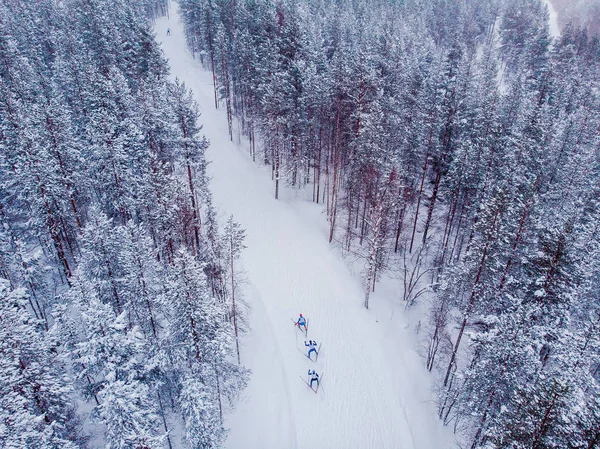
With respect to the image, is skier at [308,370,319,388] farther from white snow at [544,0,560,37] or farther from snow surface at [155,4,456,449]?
white snow at [544,0,560,37]

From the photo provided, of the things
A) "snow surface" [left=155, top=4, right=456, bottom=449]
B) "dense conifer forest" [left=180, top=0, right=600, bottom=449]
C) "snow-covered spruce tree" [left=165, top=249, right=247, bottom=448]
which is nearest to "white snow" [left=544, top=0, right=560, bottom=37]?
"dense conifer forest" [left=180, top=0, right=600, bottom=449]

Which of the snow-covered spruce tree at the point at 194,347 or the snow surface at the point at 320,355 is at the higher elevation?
the snow-covered spruce tree at the point at 194,347

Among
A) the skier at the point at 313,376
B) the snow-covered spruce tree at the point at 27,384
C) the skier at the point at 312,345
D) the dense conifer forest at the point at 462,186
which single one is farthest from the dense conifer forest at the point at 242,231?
the skier at the point at 312,345

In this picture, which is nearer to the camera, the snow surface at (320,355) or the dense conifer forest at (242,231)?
the dense conifer forest at (242,231)

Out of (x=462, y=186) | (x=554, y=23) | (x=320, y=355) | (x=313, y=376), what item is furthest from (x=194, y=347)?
(x=554, y=23)

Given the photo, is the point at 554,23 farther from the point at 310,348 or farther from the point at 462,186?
the point at 310,348

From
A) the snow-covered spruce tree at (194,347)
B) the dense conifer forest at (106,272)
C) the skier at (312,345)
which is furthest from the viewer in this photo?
the skier at (312,345)

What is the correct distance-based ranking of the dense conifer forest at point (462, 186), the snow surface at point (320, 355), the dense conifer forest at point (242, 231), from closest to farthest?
the dense conifer forest at point (242, 231), the dense conifer forest at point (462, 186), the snow surface at point (320, 355)

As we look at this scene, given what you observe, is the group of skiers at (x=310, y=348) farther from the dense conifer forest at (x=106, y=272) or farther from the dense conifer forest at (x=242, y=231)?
the dense conifer forest at (x=106, y=272)

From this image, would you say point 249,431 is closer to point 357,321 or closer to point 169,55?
point 357,321

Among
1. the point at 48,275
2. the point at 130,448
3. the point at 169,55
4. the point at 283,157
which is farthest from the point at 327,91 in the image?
the point at 169,55
